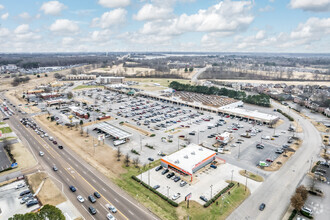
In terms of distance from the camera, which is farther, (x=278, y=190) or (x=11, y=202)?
(x=278, y=190)

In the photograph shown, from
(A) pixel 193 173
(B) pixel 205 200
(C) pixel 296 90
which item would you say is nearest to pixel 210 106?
(A) pixel 193 173

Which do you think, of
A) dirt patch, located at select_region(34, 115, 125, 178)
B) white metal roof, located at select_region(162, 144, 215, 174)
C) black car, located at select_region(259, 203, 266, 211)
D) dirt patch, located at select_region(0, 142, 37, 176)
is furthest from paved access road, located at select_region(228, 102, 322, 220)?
dirt patch, located at select_region(0, 142, 37, 176)

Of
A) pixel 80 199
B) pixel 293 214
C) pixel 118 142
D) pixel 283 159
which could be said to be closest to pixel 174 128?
pixel 118 142

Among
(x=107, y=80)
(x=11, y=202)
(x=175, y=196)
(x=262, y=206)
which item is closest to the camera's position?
(x=262, y=206)

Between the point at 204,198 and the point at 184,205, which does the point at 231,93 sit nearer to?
the point at 204,198

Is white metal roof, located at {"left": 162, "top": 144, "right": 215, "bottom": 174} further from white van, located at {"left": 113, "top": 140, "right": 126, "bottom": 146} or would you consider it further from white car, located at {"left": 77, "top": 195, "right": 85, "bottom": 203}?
white car, located at {"left": 77, "top": 195, "right": 85, "bottom": 203}

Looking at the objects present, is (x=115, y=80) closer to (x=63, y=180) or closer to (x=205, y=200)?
(x=63, y=180)
